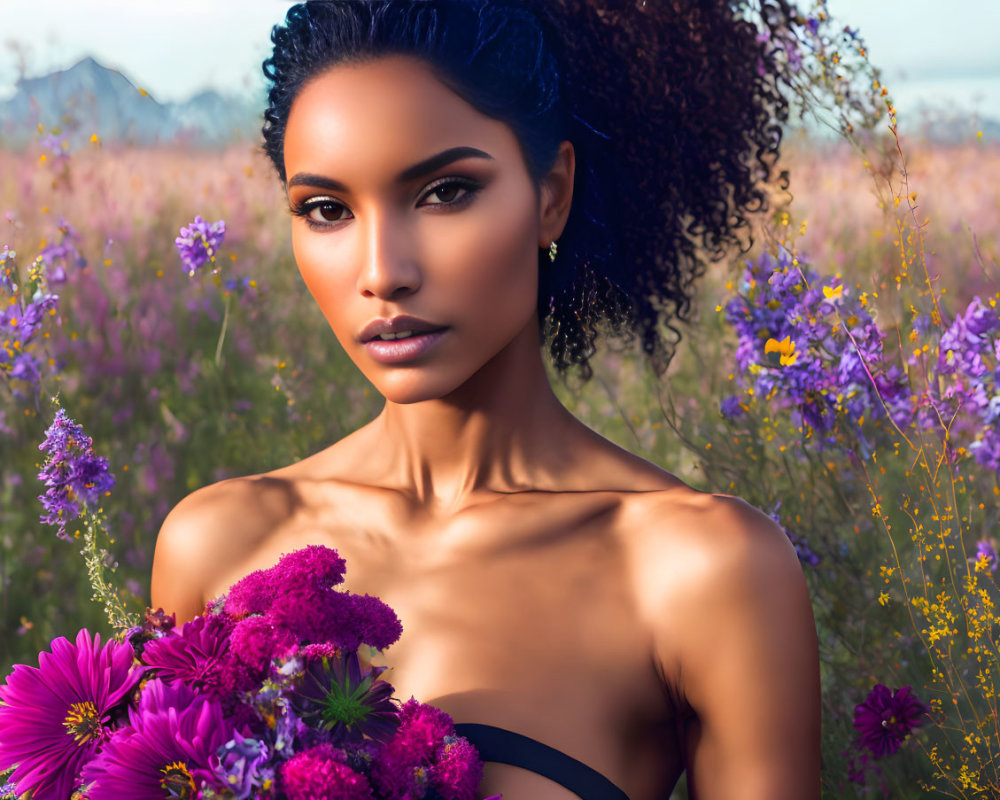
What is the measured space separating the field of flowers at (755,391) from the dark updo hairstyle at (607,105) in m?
0.29

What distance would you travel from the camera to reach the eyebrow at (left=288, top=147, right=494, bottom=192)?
1979 millimetres

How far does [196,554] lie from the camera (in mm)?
2428

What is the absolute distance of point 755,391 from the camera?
3.02 m

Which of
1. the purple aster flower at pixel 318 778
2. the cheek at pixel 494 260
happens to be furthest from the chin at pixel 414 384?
the purple aster flower at pixel 318 778

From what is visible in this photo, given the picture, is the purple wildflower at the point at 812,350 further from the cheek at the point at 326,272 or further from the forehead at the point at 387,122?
the cheek at the point at 326,272

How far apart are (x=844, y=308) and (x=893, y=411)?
284 millimetres

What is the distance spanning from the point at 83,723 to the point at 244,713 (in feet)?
0.97

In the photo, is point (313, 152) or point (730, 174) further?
point (730, 174)

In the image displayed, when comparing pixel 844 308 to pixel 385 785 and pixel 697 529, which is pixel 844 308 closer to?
pixel 697 529

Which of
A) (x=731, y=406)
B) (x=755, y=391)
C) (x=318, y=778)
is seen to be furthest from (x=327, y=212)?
(x=731, y=406)

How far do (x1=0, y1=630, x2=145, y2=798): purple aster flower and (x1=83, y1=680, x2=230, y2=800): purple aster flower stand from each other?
16cm

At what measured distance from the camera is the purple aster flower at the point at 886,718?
8.59ft

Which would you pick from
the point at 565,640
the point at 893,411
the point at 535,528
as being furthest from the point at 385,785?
the point at 893,411

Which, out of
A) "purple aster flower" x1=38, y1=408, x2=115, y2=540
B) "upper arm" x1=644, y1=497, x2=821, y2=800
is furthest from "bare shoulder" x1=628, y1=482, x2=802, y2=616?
"purple aster flower" x1=38, y1=408, x2=115, y2=540
